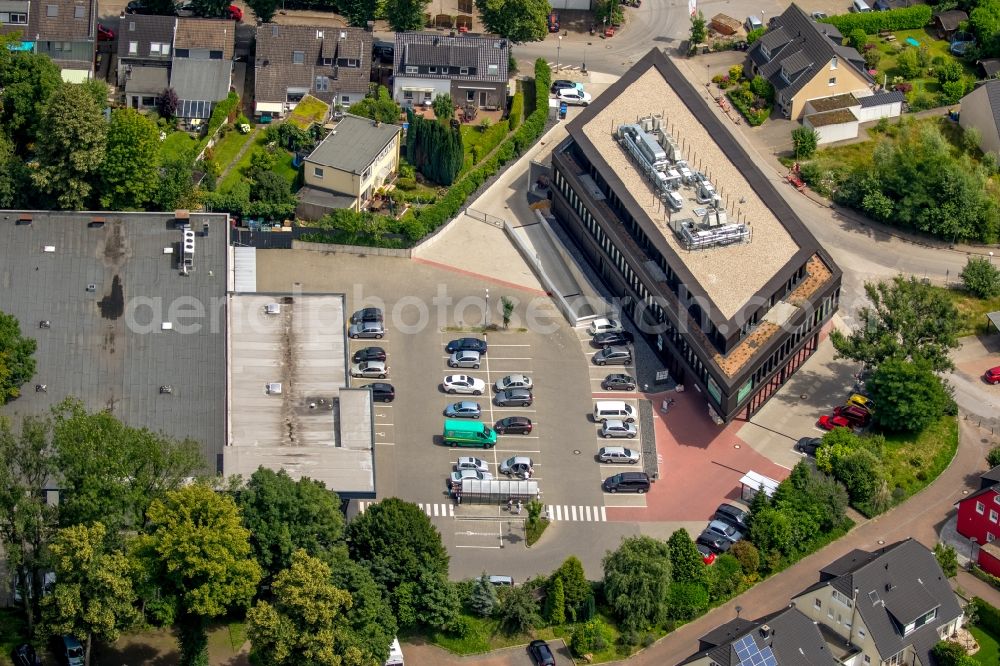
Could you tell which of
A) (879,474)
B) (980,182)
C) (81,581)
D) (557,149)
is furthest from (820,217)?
(81,581)

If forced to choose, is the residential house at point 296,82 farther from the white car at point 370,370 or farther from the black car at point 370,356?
the white car at point 370,370

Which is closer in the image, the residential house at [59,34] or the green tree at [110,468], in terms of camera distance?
the green tree at [110,468]

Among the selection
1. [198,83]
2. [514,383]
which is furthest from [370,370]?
[198,83]

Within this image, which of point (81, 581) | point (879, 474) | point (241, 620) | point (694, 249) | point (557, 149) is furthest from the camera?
point (557, 149)

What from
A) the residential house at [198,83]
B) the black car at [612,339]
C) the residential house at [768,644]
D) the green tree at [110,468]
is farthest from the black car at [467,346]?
the residential house at [198,83]

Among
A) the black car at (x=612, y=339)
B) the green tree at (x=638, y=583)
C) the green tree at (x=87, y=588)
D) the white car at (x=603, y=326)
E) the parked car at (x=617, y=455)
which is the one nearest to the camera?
the green tree at (x=87, y=588)

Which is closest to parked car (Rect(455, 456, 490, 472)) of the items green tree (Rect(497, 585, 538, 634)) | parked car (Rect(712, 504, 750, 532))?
green tree (Rect(497, 585, 538, 634))

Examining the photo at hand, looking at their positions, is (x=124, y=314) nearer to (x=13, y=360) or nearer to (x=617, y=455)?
(x=13, y=360)

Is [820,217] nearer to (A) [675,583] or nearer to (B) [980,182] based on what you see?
(B) [980,182]
